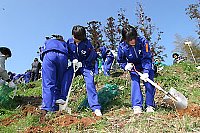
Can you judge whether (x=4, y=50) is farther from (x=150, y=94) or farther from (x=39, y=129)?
(x=150, y=94)

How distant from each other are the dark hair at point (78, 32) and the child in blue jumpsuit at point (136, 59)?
26.3 inches

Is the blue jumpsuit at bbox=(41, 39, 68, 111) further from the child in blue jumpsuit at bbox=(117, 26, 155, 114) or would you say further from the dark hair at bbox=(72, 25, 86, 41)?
the child in blue jumpsuit at bbox=(117, 26, 155, 114)

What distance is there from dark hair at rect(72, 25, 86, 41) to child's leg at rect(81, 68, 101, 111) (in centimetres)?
58

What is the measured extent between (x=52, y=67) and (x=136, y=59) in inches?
55.9

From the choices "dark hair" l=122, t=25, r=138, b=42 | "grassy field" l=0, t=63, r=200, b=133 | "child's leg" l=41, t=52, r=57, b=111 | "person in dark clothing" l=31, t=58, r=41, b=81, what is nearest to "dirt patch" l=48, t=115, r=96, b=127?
"grassy field" l=0, t=63, r=200, b=133

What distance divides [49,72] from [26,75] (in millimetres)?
14142

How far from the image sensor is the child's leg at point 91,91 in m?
5.04

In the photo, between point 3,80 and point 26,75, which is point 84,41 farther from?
point 26,75

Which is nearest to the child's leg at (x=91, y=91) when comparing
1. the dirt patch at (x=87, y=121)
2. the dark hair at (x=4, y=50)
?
the dirt patch at (x=87, y=121)

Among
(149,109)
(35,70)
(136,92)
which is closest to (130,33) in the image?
(136,92)

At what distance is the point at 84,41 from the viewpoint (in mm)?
5441

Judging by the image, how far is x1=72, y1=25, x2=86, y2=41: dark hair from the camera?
5.24 meters

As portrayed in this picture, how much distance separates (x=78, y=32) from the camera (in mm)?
5238

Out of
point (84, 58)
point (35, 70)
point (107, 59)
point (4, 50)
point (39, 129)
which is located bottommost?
point (39, 129)
